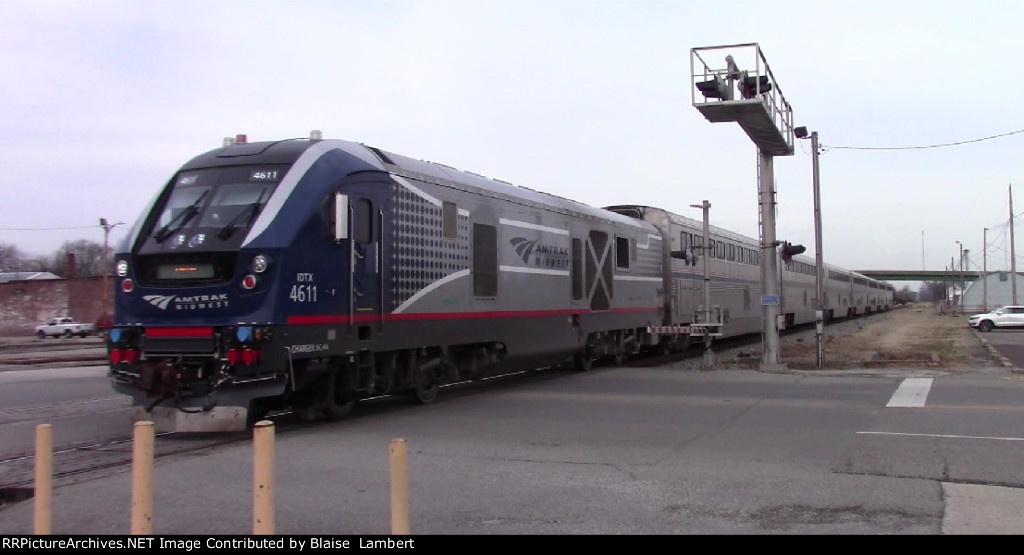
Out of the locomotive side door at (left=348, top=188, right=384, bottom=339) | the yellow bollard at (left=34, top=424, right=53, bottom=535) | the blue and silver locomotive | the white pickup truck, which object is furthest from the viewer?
the white pickup truck

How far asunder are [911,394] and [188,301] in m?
11.1

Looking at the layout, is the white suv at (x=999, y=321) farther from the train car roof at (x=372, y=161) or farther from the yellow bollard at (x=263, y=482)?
Result: the yellow bollard at (x=263, y=482)

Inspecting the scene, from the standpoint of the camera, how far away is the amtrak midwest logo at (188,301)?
9.54 meters

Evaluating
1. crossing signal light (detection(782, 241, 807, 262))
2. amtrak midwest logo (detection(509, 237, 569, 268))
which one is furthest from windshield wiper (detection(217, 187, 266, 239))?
crossing signal light (detection(782, 241, 807, 262))

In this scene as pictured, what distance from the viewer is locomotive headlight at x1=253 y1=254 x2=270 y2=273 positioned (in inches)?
373

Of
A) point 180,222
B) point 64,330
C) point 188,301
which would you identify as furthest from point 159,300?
point 64,330

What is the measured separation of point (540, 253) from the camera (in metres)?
15.4

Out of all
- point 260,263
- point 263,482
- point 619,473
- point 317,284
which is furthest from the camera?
point 317,284

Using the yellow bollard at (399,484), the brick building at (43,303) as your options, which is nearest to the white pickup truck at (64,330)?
the brick building at (43,303)

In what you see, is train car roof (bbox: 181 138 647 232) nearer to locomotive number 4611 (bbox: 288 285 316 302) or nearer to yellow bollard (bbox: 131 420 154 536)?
locomotive number 4611 (bbox: 288 285 316 302)

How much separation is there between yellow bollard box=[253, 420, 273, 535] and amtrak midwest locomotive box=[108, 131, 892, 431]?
4.90 meters

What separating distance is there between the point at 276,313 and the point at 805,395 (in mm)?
8795

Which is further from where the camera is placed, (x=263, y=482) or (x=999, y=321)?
(x=999, y=321)

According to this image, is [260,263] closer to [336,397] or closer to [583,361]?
[336,397]
